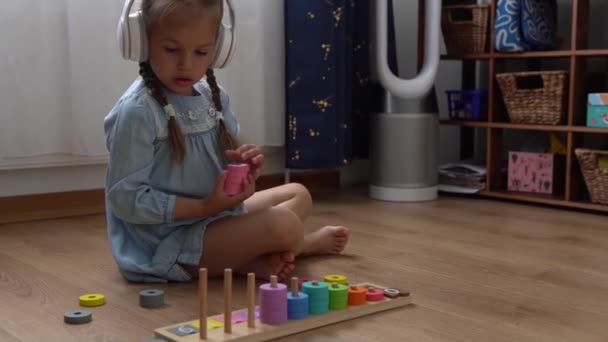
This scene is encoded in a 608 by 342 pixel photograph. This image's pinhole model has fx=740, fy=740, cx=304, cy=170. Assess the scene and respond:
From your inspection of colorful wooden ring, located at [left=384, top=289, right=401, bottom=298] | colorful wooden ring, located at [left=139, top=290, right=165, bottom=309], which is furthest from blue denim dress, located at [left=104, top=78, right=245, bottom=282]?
colorful wooden ring, located at [left=384, top=289, right=401, bottom=298]

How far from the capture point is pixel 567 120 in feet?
6.84

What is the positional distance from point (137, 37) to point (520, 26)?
4.45 ft

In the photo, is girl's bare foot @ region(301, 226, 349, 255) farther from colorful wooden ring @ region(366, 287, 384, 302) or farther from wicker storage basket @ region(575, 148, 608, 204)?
wicker storage basket @ region(575, 148, 608, 204)

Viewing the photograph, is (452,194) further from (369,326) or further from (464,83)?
(369,326)

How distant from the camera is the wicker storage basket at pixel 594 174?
1.96 meters

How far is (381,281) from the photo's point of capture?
1.28 m

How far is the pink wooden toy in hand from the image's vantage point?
118 cm

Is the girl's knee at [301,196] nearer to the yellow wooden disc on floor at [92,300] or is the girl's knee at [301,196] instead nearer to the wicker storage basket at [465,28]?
the yellow wooden disc on floor at [92,300]

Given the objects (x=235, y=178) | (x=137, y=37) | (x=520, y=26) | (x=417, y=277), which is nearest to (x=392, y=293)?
(x=417, y=277)

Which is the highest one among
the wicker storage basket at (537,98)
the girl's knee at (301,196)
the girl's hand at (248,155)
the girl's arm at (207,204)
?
the wicker storage basket at (537,98)

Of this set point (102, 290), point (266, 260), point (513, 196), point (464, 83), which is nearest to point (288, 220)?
point (266, 260)

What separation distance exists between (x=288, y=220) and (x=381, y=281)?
19 centimetres

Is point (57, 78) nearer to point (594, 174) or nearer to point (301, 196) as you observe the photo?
point (301, 196)

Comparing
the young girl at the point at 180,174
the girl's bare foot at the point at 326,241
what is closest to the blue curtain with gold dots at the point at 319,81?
the girl's bare foot at the point at 326,241
